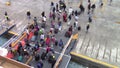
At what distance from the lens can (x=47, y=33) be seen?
22219mm

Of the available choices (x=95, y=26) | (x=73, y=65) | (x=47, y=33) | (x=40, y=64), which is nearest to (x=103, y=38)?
(x=95, y=26)

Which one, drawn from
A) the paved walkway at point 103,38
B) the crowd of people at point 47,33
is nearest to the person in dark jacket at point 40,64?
the crowd of people at point 47,33

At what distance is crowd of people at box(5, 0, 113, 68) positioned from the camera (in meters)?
18.6

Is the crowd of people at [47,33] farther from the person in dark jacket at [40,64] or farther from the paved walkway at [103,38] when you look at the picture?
the paved walkway at [103,38]

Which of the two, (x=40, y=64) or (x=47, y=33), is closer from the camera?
(x=40, y=64)

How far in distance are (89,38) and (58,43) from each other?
12.5 feet

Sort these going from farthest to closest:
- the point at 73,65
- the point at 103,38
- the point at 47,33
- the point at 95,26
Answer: the point at 95,26 < the point at 47,33 < the point at 103,38 < the point at 73,65

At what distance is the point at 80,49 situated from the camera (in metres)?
20.4

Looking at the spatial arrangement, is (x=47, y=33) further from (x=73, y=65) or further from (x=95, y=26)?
(x=95, y=26)

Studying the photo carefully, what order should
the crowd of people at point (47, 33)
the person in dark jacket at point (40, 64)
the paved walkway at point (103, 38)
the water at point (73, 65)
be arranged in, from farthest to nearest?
1. the water at point (73, 65)
2. the paved walkway at point (103, 38)
3. the crowd of people at point (47, 33)
4. the person in dark jacket at point (40, 64)

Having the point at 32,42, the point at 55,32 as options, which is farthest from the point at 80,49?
the point at 32,42

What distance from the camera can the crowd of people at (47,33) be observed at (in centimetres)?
1864

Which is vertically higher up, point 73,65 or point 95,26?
point 95,26

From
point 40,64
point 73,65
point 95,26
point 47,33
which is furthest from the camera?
point 95,26
